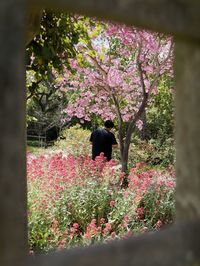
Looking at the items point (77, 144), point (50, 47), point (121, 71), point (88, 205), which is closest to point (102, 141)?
point (88, 205)

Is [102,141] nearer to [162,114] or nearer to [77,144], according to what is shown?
[77,144]

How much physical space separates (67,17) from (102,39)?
4.48 metres

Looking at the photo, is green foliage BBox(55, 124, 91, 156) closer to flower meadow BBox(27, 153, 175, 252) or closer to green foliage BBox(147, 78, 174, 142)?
green foliage BBox(147, 78, 174, 142)

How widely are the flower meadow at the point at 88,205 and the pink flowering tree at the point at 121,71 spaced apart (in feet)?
6.36

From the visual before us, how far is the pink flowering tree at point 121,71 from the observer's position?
280 inches

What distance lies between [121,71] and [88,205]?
539 centimetres

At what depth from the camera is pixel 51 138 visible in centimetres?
2158

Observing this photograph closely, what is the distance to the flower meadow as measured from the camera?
3.84 metres

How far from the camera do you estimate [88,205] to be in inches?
178

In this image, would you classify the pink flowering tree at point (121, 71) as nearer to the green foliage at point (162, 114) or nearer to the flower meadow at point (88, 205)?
the green foliage at point (162, 114)

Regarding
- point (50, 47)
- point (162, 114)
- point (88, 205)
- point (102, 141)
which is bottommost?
point (88, 205)

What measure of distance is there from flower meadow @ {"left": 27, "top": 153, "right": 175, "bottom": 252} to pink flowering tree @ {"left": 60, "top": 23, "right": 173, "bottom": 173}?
1937mm
